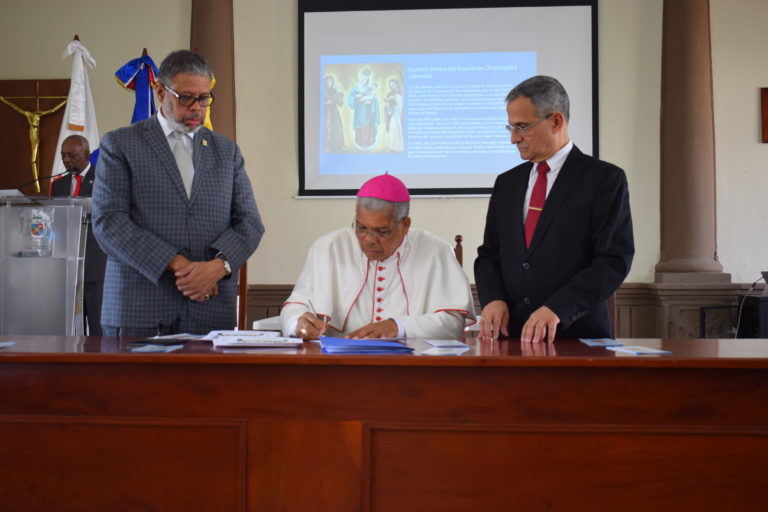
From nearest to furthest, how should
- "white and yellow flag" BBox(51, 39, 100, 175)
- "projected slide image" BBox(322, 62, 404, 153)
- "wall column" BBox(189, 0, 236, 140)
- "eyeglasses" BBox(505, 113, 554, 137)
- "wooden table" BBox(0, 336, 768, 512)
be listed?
"wooden table" BBox(0, 336, 768, 512)
"eyeglasses" BBox(505, 113, 554, 137)
"white and yellow flag" BBox(51, 39, 100, 175)
"wall column" BBox(189, 0, 236, 140)
"projected slide image" BBox(322, 62, 404, 153)

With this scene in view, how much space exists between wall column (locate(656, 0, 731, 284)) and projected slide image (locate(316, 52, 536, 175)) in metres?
1.08

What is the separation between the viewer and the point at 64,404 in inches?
72.4

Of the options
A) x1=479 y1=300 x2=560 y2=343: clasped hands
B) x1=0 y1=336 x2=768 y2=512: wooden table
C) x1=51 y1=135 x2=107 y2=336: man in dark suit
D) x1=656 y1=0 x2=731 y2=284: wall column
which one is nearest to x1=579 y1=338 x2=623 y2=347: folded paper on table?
x1=479 y1=300 x2=560 y2=343: clasped hands

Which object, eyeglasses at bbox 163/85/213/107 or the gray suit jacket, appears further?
eyeglasses at bbox 163/85/213/107

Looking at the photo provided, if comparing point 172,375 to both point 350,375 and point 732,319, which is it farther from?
point 732,319

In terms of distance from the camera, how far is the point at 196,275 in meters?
2.44

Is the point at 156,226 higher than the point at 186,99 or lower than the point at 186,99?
lower

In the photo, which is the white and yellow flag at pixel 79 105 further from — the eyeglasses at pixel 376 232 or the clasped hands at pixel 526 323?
the clasped hands at pixel 526 323

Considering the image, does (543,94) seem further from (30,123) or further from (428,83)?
(30,123)

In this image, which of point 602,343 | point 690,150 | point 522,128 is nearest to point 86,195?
point 522,128

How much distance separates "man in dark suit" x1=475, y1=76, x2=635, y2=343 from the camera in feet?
7.64

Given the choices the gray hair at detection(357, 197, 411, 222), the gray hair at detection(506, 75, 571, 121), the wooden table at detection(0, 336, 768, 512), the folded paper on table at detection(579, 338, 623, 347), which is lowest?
the wooden table at detection(0, 336, 768, 512)

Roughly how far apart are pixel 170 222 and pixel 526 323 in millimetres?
1318

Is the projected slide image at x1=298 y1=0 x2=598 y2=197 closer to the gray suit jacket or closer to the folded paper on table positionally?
the gray suit jacket
